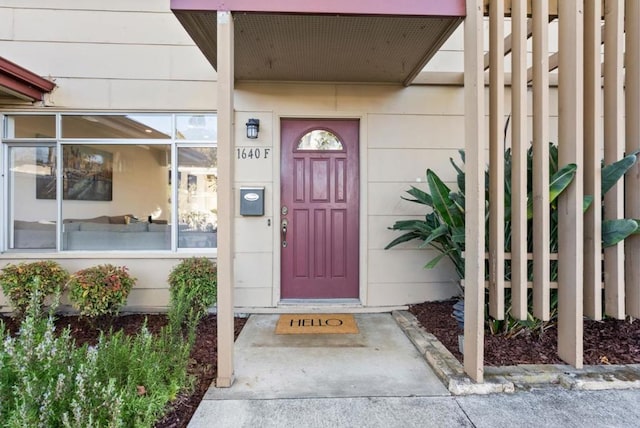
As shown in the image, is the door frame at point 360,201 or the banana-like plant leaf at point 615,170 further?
the door frame at point 360,201

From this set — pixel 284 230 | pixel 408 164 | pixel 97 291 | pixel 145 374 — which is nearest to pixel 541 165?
pixel 408 164

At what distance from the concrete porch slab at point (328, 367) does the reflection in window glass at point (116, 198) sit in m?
1.67

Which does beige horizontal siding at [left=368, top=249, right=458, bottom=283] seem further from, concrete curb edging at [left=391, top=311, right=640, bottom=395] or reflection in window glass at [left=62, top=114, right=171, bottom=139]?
reflection in window glass at [left=62, top=114, right=171, bottom=139]

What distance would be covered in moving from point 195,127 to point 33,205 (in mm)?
1999

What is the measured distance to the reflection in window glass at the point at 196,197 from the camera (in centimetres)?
390

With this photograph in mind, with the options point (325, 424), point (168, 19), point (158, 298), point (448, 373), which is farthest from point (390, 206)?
point (168, 19)

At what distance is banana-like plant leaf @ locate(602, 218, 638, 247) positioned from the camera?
2337 mm

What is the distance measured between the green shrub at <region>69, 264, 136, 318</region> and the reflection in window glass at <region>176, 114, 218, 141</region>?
1.62 meters

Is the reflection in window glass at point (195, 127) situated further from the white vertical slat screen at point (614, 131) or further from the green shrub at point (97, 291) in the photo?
the white vertical slat screen at point (614, 131)

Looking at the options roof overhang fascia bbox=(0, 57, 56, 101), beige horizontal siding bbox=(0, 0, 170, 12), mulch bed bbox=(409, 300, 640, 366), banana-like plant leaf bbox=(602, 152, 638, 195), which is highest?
beige horizontal siding bbox=(0, 0, 170, 12)

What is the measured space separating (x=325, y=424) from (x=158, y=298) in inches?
105

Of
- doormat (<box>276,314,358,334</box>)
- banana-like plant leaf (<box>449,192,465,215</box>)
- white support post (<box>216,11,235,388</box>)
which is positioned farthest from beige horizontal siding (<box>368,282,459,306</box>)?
white support post (<box>216,11,235,388</box>)

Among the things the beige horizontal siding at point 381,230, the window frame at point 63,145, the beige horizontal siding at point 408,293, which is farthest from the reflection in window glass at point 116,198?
the beige horizontal siding at point 408,293

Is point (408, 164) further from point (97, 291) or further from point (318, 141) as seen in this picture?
point (97, 291)
